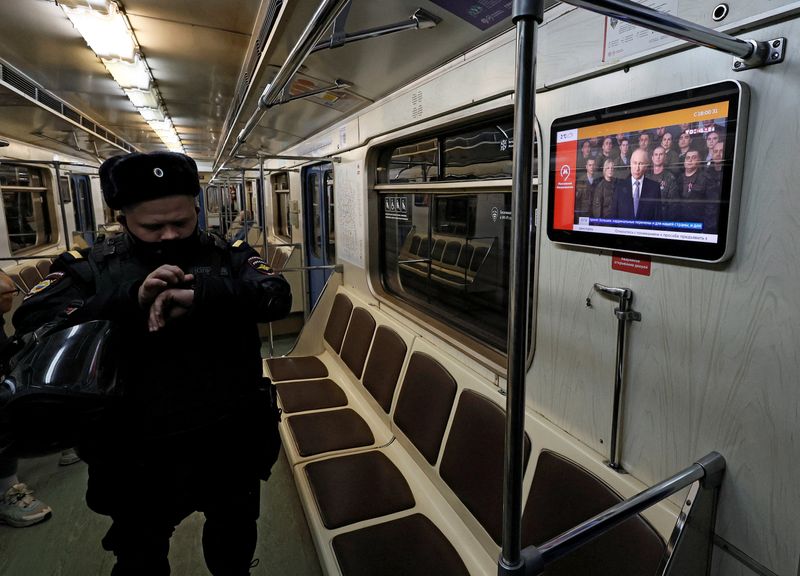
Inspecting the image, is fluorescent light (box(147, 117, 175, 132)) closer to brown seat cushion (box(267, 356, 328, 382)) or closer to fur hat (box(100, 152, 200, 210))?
brown seat cushion (box(267, 356, 328, 382))

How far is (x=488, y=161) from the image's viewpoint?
227 cm

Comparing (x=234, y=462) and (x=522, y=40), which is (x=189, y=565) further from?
(x=522, y=40)

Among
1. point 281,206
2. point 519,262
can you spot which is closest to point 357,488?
point 519,262

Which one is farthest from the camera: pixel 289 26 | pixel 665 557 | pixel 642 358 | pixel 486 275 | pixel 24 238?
pixel 24 238

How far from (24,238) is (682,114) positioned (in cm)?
695

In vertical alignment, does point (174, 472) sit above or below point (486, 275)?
below

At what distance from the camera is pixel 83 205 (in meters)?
8.07

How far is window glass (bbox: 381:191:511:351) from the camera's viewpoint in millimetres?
2424

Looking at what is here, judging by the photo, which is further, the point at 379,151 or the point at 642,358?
the point at 379,151

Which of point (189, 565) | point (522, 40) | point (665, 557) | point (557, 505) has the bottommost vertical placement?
point (189, 565)

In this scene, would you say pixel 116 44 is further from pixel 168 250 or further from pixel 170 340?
pixel 170 340

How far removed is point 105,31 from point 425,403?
2686 millimetres

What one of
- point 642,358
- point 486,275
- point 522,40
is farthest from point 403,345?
point 522,40

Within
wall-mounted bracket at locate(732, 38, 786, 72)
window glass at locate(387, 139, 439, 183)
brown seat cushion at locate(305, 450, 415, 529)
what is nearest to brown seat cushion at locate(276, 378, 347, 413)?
brown seat cushion at locate(305, 450, 415, 529)
